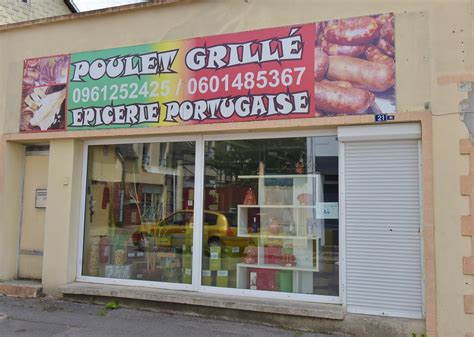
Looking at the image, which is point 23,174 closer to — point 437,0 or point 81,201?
point 81,201

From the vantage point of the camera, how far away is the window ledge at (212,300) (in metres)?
5.45

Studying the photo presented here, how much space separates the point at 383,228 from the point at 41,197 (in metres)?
5.52

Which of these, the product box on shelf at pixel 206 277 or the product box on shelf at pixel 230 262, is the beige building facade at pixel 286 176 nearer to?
the product box on shelf at pixel 206 277

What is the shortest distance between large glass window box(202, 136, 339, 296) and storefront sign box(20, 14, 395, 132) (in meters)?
0.55

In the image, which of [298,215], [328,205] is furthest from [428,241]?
[298,215]

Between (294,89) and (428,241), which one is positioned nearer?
(428,241)

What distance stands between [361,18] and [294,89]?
3.87 ft

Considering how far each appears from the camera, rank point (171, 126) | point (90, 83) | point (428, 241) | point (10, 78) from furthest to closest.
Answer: point (10, 78) < point (90, 83) < point (171, 126) < point (428, 241)

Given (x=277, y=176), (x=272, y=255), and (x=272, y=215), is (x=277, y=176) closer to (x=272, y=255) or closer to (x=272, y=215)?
(x=272, y=215)

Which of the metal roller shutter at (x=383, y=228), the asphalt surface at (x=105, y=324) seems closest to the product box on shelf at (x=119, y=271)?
the asphalt surface at (x=105, y=324)

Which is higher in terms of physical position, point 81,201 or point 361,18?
point 361,18

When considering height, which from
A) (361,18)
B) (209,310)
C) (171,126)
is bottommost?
(209,310)

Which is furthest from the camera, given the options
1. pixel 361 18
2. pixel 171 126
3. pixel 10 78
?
pixel 10 78

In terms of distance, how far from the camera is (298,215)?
6223 millimetres
